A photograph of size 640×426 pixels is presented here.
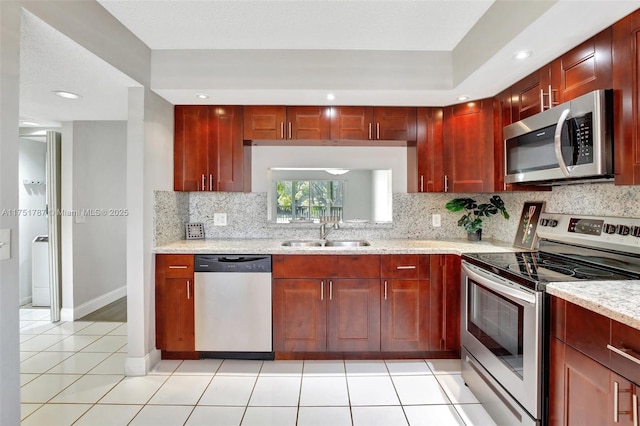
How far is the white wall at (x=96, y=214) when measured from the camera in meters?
3.62

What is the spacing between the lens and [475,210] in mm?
3098

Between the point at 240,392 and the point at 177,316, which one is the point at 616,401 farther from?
the point at 177,316

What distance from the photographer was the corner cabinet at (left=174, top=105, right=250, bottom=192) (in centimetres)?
294

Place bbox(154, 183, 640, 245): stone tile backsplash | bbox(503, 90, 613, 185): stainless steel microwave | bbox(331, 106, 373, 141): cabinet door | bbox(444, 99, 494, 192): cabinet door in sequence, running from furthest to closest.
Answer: bbox(154, 183, 640, 245): stone tile backsplash, bbox(331, 106, 373, 141): cabinet door, bbox(444, 99, 494, 192): cabinet door, bbox(503, 90, 613, 185): stainless steel microwave

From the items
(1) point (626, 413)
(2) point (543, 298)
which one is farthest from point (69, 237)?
(1) point (626, 413)

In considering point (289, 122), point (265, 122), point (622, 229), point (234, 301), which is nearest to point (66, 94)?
point (265, 122)

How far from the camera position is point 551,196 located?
98.8 inches

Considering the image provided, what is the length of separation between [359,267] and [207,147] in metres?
1.68

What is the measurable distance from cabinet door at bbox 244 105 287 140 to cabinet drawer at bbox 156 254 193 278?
1.15m

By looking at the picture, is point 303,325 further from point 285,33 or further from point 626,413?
point 285,33

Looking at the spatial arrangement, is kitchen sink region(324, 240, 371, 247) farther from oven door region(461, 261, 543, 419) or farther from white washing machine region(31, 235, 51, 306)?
white washing machine region(31, 235, 51, 306)

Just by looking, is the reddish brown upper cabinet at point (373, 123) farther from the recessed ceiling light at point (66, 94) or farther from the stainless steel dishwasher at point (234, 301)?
the recessed ceiling light at point (66, 94)

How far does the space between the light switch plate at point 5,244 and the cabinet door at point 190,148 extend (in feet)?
5.05

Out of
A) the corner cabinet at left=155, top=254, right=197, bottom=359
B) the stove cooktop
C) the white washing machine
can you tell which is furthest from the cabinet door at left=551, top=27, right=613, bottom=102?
the white washing machine
